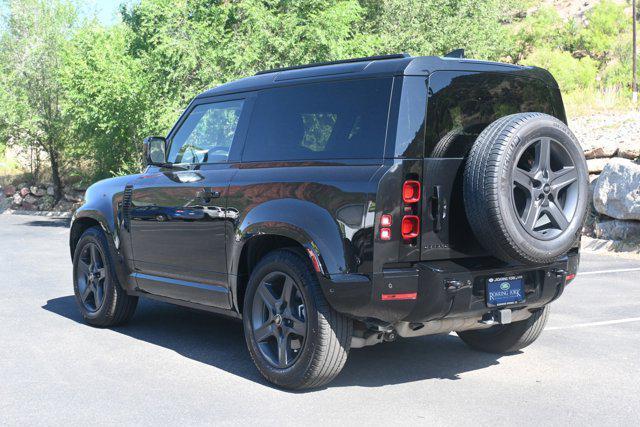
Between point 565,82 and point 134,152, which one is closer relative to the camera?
point 134,152

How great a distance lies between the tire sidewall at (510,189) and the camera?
4.89 metres

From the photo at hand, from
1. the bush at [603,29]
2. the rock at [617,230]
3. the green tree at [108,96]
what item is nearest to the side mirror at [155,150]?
the rock at [617,230]

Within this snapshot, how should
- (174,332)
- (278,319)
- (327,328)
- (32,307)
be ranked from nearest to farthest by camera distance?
1. (327,328)
2. (278,319)
3. (174,332)
4. (32,307)

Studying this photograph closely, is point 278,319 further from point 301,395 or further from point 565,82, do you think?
point 565,82

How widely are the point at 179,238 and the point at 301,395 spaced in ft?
5.73

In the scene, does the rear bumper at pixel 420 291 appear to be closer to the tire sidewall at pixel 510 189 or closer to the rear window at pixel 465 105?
the tire sidewall at pixel 510 189

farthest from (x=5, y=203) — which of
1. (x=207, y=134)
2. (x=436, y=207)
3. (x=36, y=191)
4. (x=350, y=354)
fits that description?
(x=436, y=207)

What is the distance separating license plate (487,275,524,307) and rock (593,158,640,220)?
8.83 meters

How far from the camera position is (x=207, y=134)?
6629mm

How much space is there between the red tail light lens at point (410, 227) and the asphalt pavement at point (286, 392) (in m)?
1.05

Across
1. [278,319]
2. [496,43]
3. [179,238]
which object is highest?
[496,43]

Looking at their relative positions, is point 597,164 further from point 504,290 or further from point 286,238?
point 286,238

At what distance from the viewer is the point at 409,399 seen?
5.26 meters

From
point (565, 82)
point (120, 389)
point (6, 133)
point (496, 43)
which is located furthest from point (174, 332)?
point (565, 82)
